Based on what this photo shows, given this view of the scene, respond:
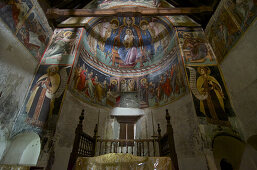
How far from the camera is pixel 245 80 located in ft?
17.0

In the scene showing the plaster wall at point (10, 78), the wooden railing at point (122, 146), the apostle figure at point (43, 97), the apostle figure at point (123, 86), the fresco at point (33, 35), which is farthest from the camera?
the apostle figure at point (123, 86)

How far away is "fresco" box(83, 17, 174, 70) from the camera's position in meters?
9.35

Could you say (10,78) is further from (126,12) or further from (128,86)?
(126,12)

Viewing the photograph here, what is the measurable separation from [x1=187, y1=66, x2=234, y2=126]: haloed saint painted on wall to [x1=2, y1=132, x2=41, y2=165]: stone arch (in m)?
6.38

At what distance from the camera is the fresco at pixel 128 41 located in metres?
9.35

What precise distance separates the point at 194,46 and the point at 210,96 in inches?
117

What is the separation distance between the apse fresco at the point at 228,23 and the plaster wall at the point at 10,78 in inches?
336

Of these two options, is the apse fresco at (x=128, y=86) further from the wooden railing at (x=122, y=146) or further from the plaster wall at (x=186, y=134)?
the wooden railing at (x=122, y=146)

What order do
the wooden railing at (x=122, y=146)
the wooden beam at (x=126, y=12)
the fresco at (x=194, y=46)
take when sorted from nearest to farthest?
the wooden railing at (x=122, y=146), the fresco at (x=194, y=46), the wooden beam at (x=126, y=12)

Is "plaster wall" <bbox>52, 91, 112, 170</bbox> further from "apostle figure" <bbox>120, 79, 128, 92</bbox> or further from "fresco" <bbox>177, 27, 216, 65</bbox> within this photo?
"fresco" <bbox>177, 27, 216, 65</bbox>

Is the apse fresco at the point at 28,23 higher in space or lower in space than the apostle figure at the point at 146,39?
lower

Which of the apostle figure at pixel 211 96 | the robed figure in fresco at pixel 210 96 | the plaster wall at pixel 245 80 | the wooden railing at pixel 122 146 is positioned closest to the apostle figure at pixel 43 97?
the wooden railing at pixel 122 146

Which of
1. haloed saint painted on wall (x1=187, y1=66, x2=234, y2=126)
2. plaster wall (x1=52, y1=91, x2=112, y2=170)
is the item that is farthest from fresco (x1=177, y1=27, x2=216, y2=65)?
plaster wall (x1=52, y1=91, x2=112, y2=170)

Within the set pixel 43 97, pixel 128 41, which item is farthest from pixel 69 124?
pixel 128 41
